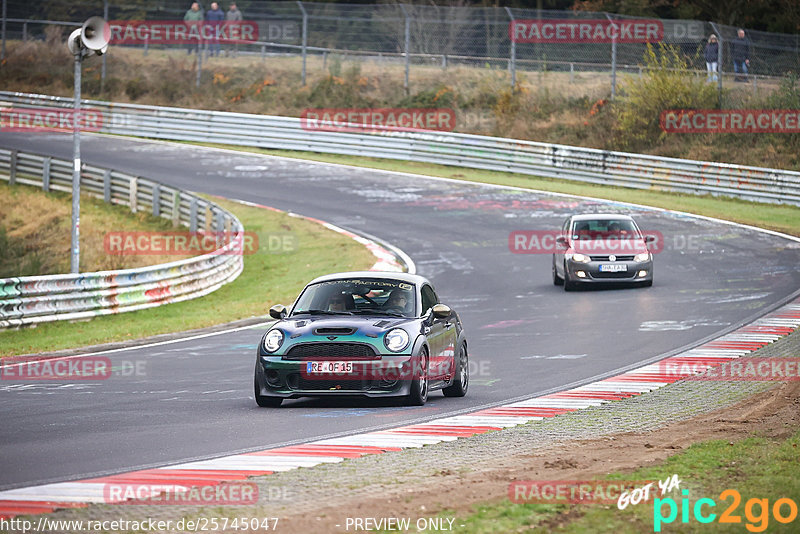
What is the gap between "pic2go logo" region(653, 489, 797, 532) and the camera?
6.53 m

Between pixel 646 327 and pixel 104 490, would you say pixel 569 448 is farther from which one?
pixel 646 327

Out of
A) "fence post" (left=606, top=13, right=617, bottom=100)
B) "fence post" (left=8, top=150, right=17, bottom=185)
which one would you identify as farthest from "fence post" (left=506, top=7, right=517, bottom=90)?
"fence post" (left=8, top=150, right=17, bottom=185)

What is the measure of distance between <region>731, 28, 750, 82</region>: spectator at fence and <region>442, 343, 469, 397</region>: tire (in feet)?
91.5

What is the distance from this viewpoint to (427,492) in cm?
743

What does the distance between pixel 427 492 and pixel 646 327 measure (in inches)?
456

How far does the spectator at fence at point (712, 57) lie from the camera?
127 ft

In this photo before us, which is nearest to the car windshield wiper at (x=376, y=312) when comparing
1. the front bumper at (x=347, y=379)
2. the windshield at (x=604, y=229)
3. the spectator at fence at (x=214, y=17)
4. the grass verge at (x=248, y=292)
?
the front bumper at (x=347, y=379)

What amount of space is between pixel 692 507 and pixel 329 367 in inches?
213

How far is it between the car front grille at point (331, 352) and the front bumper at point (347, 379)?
54mm

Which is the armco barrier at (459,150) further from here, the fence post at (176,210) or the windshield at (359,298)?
the windshield at (359,298)

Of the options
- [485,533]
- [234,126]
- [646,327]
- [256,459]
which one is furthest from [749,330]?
[234,126]

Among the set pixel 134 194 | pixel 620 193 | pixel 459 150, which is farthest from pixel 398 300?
pixel 459 150

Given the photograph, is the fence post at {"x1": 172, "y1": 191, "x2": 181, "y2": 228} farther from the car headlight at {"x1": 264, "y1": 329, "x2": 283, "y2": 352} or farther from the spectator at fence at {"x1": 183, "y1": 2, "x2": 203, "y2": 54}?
the car headlight at {"x1": 264, "y1": 329, "x2": 283, "y2": 352}

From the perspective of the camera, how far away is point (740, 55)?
3891cm
